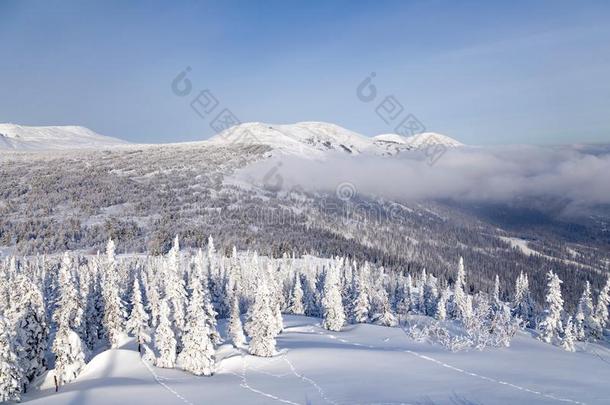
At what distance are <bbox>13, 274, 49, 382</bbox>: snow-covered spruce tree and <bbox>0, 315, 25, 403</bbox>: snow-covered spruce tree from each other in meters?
4.89

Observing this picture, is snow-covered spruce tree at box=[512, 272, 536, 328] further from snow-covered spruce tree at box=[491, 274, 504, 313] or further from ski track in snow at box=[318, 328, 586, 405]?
ski track in snow at box=[318, 328, 586, 405]

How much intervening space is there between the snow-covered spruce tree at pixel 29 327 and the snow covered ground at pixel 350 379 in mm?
3071

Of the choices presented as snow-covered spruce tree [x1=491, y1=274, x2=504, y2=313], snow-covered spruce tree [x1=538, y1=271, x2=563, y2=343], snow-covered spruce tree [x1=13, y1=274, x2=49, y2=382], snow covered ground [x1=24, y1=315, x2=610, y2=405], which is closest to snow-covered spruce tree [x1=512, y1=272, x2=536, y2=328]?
snow-covered spruce tree [x1=491, y1=274, x2=504, y2=313]

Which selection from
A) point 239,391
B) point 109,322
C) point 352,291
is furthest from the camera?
point 352,291

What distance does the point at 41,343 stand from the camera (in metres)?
51.2

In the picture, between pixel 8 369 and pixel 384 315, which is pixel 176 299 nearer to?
pixel 8 369

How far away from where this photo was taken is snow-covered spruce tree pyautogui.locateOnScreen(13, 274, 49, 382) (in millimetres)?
48219

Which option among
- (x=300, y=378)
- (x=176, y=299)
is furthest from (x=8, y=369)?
(x=300, y=378)

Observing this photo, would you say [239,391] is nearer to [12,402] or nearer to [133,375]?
[133,375]

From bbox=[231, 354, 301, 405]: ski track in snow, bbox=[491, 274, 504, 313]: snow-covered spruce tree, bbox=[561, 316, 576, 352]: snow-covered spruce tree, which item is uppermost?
bbox=[491, 274, 504, 313]: snow-covered spruce tree

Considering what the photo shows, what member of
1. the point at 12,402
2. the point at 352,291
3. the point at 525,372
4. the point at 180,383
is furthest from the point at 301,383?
the point at 352,291

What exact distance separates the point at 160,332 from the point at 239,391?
552 inches

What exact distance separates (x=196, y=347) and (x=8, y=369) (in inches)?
665

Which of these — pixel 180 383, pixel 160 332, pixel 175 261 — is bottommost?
pixel 180 383
